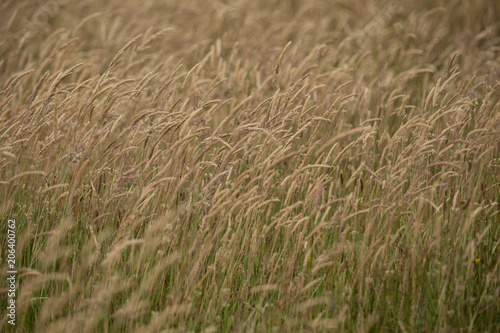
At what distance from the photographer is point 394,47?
5375mm

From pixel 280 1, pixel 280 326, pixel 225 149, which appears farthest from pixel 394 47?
pixel 280 326

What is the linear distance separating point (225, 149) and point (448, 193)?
144 cm

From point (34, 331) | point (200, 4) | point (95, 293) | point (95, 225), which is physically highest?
point (200, 4)

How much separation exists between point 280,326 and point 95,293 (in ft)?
3.05

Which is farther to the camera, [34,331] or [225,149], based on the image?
[225,149]

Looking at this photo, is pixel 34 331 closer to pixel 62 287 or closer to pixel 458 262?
pixel 62 287

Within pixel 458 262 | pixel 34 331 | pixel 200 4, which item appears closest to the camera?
pixel 34 331

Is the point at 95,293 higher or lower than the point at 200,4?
lower

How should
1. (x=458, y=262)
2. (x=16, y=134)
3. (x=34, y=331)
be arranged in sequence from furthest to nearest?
(x=16, y=134) → (x=458, y=262) → (x=34, y=331)

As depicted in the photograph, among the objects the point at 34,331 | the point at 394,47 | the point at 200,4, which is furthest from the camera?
the point at 200,4

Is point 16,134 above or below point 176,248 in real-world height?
above

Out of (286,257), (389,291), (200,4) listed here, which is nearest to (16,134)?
(286,257)

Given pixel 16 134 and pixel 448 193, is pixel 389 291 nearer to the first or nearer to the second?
pixel 448 193

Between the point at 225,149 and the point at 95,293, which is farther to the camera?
the point at 225,149
